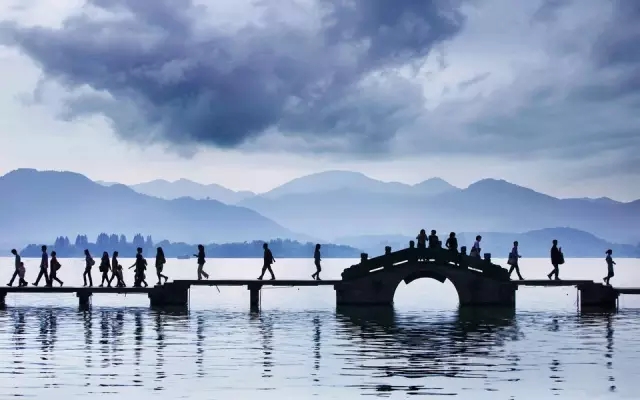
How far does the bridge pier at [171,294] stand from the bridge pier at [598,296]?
764 inches

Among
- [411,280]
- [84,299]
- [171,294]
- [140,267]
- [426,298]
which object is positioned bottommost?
[426,298]

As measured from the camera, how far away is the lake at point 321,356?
87.1 feet

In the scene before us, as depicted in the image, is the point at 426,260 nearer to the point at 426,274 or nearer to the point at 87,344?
the point at 426,274

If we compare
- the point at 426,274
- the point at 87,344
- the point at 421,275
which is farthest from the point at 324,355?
the point at 426,274

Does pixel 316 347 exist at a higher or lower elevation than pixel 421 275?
lower

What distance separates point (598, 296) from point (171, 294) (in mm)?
21080

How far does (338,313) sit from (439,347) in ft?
55.0

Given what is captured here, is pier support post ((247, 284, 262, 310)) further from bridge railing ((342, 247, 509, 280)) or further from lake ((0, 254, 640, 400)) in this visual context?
bridge railing ((342, 247, 509, 280))

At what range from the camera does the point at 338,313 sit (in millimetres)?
52219

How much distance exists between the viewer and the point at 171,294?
55812mm

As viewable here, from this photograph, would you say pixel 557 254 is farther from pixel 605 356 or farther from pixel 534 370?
pixel 534 370

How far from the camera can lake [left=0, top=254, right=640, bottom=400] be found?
87.1 feet

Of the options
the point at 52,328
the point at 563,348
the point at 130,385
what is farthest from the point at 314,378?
the point at 52,328

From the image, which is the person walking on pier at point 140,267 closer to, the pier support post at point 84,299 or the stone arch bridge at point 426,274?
the pier support post at point 84,299
